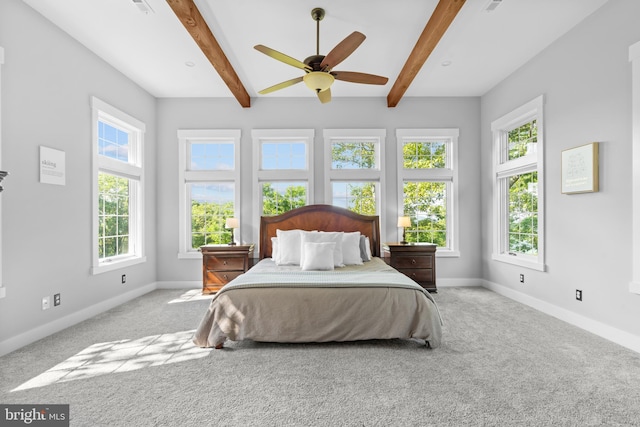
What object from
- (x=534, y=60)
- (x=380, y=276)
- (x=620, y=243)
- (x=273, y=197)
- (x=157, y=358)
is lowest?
(x=157, y=358)

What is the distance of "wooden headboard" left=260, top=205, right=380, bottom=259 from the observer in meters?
4.95

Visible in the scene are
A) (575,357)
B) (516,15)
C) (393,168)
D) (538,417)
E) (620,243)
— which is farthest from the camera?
(393,168)

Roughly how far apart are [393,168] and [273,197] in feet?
6.53

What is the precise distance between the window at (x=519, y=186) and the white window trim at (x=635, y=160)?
1.10 meters

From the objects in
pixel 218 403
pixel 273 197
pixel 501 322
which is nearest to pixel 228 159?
pixel 273 197

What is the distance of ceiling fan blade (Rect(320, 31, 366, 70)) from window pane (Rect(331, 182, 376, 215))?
254 cm

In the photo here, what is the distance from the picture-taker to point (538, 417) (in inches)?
72.8

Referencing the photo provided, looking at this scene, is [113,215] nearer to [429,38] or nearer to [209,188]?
[209,188]

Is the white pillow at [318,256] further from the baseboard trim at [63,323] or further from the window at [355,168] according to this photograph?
the baseboard trim at [63,323]

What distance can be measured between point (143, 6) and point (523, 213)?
5.00 metres

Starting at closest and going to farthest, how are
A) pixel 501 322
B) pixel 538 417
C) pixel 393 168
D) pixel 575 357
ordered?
1. pixel 538 417
2. pixel 575 357
3. pixel 501 322
4. pixel 393 168

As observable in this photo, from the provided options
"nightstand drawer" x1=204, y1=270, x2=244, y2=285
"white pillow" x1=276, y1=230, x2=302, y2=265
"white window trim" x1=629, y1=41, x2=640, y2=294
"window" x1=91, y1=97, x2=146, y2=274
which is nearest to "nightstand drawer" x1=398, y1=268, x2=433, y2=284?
"white pillow" x1=276, y1=230, x2=302, y2=265

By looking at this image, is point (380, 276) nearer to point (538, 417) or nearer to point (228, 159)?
point (538, 417)

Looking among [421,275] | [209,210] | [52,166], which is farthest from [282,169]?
[52,166]
